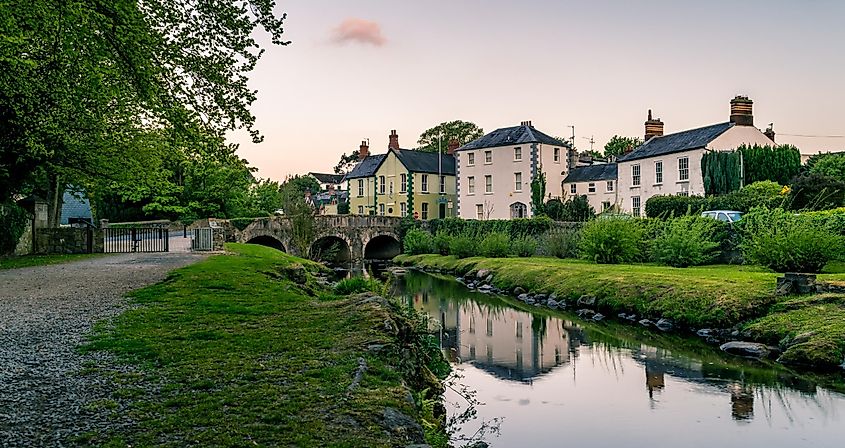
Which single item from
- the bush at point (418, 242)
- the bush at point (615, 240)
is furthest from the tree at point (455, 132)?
the bush at point (615, 240)

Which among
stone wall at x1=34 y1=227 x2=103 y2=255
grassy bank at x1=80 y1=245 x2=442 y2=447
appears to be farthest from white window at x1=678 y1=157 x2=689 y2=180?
grassy bank at x1=80 y1=245 x2=442 y2=447

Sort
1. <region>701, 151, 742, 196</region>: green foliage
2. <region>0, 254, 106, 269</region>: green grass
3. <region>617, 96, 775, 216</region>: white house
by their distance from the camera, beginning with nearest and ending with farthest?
<region>0, 254, 106, 269</region>: green grass
<region>701, 151, 742, 196</region>: green foliage
<region>617, 96, 775, 216</region>: white house

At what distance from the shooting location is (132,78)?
11203 millimetres

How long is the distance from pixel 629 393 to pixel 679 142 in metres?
35.6

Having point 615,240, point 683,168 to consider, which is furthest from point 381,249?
point 615,240

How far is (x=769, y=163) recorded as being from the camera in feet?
131

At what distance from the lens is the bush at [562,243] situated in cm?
3115

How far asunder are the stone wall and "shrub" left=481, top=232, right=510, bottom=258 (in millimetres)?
19580

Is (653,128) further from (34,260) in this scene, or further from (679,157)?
(34,260)

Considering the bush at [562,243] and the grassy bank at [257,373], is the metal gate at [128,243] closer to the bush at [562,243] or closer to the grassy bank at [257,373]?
the grassy bank at [257,373]

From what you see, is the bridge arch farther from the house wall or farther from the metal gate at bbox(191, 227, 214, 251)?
the metal gate at bbox(191, 227, 214, 251)

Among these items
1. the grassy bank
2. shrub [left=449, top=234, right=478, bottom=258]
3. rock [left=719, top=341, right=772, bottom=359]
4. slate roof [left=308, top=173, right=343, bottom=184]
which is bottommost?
rock [left=719, top=341, right=772, bottom=359]

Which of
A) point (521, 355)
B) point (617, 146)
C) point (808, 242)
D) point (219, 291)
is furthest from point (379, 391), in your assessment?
point (617, 146)

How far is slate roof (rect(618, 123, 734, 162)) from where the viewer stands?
40969 mm
